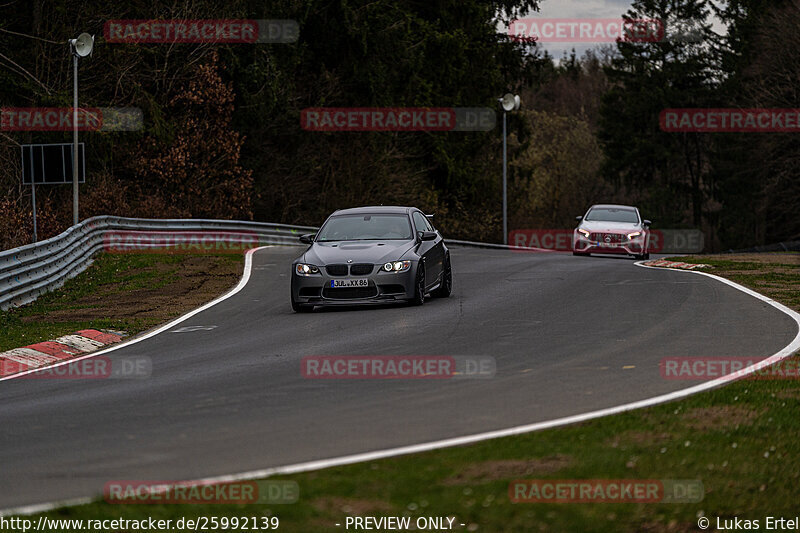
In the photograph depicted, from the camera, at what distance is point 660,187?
249 ft

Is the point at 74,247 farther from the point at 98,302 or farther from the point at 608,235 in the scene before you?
the point at 608,235

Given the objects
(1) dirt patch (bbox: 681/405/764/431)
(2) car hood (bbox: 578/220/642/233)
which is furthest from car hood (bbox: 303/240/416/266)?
(2) car hood (bbox: 578/220/642/233)

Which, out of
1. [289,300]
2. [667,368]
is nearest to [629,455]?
[667,368]

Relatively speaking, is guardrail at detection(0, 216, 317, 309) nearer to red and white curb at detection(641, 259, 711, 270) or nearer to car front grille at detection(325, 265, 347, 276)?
car front grille at detection(325, 265, 347, 276)

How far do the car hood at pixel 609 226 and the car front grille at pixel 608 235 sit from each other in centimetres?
11

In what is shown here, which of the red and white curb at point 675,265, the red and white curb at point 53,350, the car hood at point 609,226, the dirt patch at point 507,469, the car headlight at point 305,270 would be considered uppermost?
the car hood at point 609,226

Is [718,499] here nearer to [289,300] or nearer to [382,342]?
[382,342]

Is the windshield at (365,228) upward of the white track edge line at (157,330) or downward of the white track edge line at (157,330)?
upward

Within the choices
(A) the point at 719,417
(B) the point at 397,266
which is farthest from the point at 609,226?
(A) the point at 719,417

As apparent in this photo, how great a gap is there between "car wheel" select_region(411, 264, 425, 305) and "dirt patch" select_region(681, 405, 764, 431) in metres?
8.78

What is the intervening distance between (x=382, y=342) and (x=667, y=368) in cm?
379

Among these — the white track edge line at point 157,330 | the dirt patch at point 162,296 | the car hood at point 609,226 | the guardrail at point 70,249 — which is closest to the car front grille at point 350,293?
the white track edge line at point 157,330

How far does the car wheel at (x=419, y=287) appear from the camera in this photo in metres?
17.9

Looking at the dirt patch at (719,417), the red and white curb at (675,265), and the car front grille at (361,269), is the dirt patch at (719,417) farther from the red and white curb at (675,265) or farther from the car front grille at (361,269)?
the red and white curb at (675,265)
